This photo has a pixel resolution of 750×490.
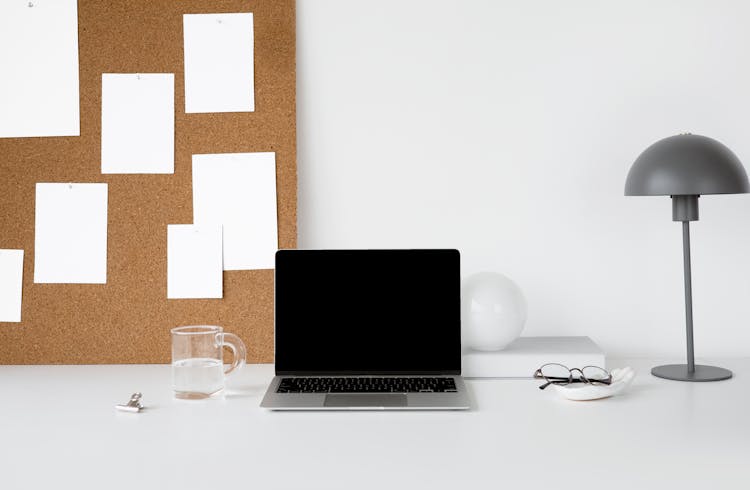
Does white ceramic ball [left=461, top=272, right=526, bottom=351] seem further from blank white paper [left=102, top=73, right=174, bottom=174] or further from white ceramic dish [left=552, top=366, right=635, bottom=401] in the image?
blank white paper [left=102, top=73, right=174, bottom=174]

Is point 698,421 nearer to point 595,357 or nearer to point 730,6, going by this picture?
point 595,357

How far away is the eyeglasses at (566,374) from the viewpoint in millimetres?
1226

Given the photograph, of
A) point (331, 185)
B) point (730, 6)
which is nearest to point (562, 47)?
point (730, 6)

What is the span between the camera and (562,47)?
57.9 inches

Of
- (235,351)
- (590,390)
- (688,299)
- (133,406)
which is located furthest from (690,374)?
(133,406)

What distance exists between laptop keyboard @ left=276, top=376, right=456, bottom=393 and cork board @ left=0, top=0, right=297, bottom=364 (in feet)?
0.79

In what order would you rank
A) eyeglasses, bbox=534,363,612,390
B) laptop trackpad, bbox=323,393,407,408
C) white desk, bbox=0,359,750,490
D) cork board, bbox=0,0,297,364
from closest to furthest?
white desk, bbox=0,359,750,490 → laptop trackpad, bbox=323,393,407,408 → eyeglasses, bbox=534,363,612,390 → cork board, bbox=0,0,297,364

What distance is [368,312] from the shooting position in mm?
1313

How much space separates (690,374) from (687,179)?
1.09 feet

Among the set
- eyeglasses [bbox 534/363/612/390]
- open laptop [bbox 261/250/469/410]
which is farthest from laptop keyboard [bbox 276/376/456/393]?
eyeglasses [bbox 534/363/612/390]

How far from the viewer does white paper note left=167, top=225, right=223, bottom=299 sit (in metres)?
1.47

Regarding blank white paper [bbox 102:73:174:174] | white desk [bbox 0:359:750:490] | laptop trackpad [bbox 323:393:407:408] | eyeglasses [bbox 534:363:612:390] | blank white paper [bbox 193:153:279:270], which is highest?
blank white paper [bbox 102:73:174:174]

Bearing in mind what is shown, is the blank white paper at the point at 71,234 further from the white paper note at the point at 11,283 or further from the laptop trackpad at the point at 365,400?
the laptop trackpad at the point at 365,400

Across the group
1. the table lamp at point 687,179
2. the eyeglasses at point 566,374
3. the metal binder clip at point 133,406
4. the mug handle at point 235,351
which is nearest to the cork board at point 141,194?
the mug handle at point 235,351
